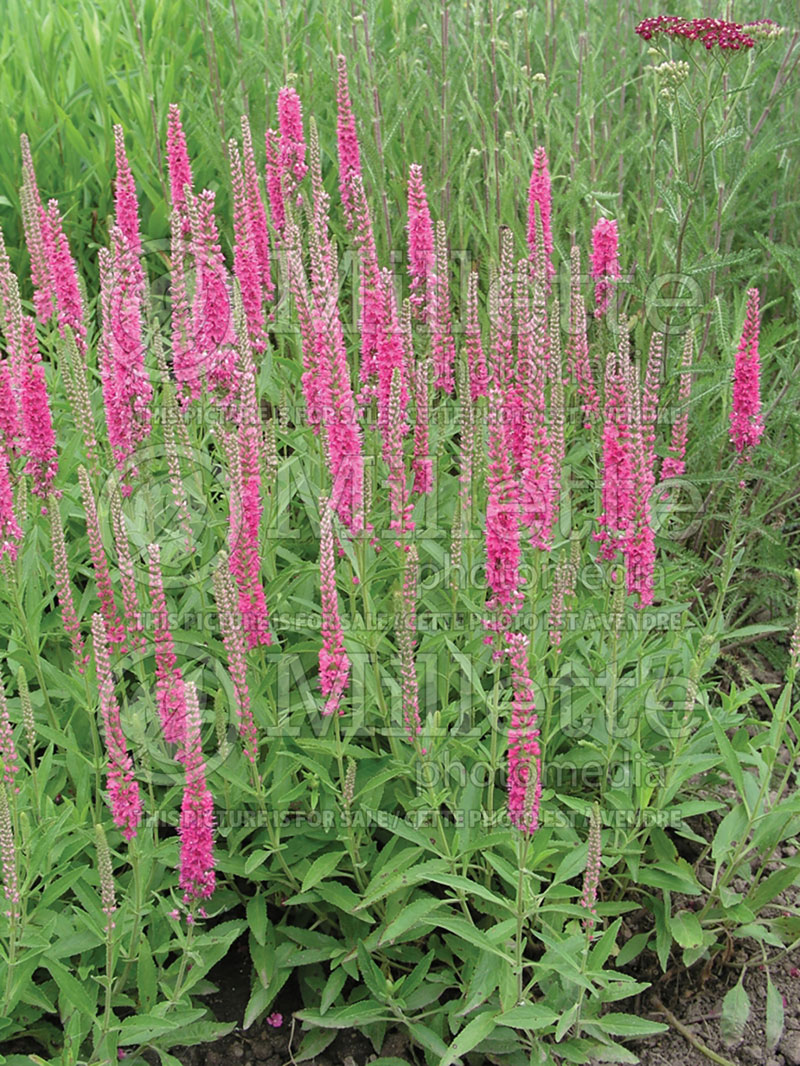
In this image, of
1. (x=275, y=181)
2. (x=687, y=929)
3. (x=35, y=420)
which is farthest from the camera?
(x=275, y=181)

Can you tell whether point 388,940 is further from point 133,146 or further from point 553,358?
point 133,146

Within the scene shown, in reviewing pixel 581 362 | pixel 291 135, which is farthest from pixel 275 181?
pixel 581 362

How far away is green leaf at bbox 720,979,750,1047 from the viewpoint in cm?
308

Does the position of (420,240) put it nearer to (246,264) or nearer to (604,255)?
(246,264)

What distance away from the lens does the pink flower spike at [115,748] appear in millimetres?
2346

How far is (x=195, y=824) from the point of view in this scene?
8.21 feet

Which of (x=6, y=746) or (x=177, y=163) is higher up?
(x=177, y=163)

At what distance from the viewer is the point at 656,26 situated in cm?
387

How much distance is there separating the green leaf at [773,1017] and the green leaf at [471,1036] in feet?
2.89

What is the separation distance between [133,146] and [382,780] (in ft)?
16.2

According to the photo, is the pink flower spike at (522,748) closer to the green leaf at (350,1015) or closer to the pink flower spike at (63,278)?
the green leaf at (350,1015)

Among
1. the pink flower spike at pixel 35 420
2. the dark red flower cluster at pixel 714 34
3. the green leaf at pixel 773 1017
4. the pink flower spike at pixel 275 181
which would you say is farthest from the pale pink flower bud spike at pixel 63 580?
the dark red flower cluster at pixel 714 34

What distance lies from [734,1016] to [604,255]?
8.34 ft

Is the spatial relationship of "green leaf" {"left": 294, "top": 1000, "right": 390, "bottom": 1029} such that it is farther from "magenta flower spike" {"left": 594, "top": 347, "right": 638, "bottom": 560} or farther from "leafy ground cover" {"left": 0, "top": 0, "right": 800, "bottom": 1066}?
"magenta flower spike" {"left": 594, "top": 347, "right": 638, "bottom": 560}
